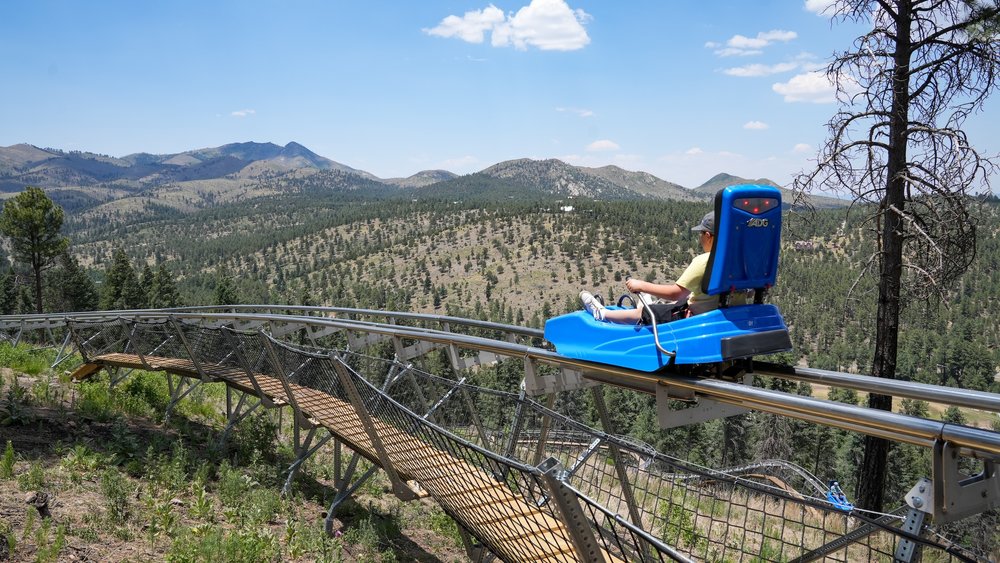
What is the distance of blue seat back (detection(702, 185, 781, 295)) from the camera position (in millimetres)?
3842

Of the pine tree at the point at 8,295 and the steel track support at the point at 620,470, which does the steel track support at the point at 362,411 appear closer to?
the steel track support at the point at 620,470

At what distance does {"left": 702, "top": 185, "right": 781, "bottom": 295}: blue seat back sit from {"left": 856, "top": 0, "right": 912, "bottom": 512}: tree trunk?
233 inches

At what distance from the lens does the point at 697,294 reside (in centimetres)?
430

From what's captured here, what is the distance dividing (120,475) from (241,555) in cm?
220

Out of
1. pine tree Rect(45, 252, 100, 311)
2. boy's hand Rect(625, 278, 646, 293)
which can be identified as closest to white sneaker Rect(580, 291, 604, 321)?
boy's hand Rect(625, 278, 646, 293)

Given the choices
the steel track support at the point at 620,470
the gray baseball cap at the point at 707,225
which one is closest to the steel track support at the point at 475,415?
the steel track support at the point at 620,470

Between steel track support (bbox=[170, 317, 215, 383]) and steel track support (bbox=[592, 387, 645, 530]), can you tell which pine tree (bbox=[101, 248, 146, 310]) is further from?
steel track support (bbox=[592, 387, 645, 530])

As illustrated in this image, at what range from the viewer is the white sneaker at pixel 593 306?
4.60 meters

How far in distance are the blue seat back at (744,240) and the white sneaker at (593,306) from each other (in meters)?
0.85

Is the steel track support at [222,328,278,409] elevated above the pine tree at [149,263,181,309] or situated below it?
above

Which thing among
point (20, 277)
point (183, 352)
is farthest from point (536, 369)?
point (20, 277)

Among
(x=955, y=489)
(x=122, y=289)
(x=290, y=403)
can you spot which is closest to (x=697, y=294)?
(x=955, y=489)

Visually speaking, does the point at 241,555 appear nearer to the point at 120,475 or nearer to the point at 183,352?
the point at 120,475

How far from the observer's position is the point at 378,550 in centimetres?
576
